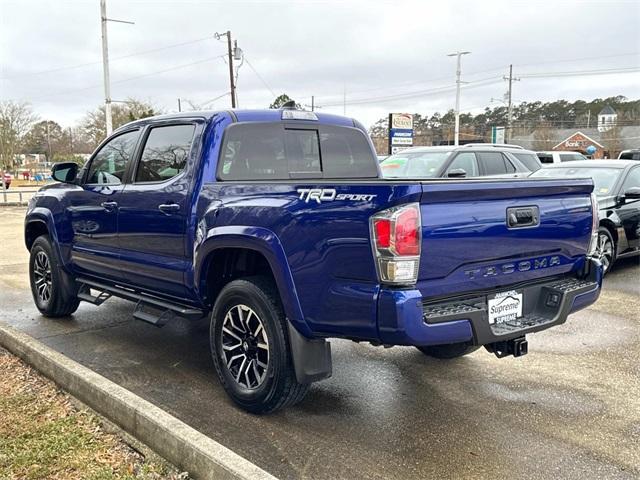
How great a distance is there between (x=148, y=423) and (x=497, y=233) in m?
2.23

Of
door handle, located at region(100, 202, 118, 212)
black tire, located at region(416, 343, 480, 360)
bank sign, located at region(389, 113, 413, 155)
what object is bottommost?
black tire, located at region(416, 343, 480, 360)

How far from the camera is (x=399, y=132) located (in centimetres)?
2169

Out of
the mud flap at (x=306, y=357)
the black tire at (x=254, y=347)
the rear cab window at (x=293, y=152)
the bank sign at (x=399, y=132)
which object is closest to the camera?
the mud flap at (x=306, y=357)

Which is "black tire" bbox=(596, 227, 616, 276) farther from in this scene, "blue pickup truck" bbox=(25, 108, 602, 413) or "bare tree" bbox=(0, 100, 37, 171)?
"bare tree" bbox=(0, 100, 37, 171)

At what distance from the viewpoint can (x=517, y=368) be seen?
466 cm

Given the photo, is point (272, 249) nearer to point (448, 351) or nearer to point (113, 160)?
point (448, 351)

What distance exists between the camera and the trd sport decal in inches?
118

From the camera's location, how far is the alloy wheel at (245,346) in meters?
3.70

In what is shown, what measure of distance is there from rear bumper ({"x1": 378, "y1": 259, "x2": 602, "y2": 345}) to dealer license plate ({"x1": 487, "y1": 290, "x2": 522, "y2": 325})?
0.04m

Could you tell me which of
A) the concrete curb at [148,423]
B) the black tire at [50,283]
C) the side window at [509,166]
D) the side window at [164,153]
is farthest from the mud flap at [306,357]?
the side window at [509,166]

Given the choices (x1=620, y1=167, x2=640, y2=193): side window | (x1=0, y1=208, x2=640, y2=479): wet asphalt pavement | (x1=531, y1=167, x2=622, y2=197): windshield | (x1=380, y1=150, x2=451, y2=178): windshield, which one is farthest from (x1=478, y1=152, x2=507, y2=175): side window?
(x1=0, y1=208, x2=640, y2=479): wet asphalt pavement

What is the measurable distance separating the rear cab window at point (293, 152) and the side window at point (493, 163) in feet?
20.0

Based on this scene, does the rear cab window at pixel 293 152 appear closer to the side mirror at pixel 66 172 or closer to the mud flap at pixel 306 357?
the mud flap at pixel 306 357

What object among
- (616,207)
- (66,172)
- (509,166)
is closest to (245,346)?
(66,172)
